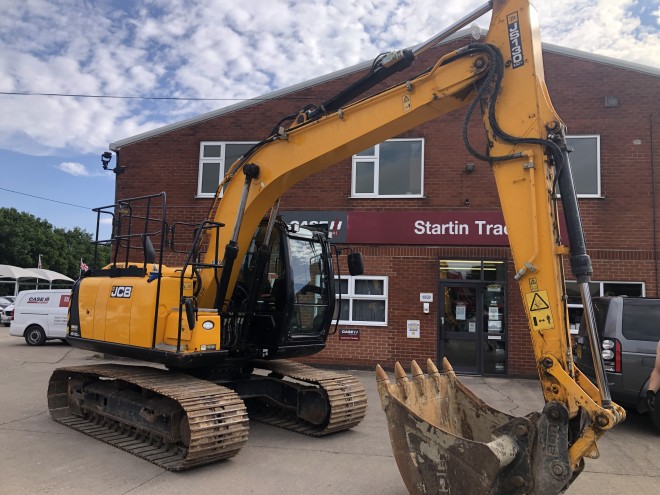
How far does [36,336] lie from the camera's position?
17109 millimetres

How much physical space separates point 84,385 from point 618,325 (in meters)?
7.33

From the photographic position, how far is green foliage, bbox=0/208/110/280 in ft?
170

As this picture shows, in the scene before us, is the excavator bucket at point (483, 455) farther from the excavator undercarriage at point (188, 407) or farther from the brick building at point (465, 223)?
the brick building at point (465, 223)

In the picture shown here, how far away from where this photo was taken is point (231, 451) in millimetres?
5453

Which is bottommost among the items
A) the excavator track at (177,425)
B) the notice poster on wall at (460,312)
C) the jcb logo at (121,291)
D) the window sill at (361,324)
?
the excavator track at (177,425)

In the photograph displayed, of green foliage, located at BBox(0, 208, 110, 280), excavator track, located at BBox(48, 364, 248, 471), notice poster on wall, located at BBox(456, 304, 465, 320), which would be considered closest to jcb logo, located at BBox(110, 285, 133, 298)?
excavator track, located at BBox(48, 364, 248, 471)

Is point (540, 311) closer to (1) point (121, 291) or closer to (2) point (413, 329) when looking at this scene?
(1) point (121, 291)

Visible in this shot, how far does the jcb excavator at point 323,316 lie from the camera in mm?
3805

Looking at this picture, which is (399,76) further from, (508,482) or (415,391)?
(508,482)

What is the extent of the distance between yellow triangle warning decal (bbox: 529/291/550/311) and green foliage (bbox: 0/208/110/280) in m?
50.8

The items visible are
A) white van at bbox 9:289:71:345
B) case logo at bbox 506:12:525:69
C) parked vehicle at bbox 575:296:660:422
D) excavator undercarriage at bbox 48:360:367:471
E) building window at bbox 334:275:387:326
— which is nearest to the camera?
case logo at bbox 506:12:525:69

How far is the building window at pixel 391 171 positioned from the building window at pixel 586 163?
336cm

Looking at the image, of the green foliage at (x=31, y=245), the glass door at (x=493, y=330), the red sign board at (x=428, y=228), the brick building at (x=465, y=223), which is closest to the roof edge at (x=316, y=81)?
the brick building at (x=465, y=223)

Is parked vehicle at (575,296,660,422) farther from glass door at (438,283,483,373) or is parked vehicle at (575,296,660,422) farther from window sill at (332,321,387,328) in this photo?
window sill at (332,321,387,328)
